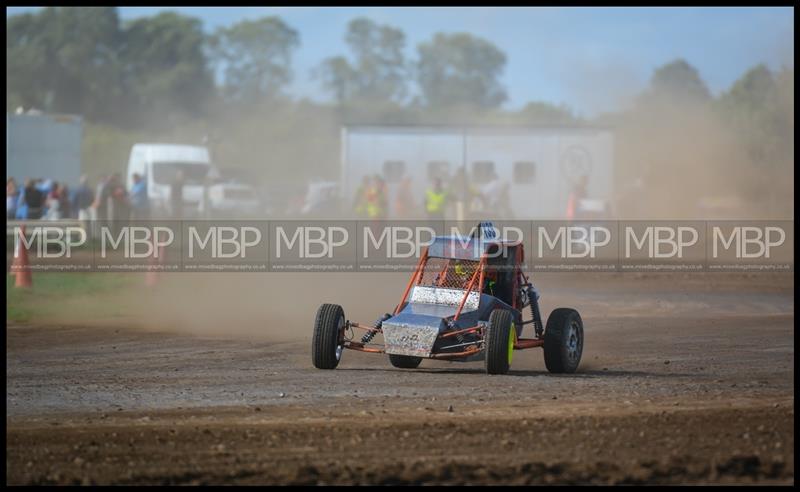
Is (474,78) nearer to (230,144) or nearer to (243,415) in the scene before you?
(230,144)

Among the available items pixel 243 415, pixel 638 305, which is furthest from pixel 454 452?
pixel 638 305

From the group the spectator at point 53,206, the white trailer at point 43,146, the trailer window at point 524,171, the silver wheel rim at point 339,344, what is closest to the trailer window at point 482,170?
the trailer window at point 524,171

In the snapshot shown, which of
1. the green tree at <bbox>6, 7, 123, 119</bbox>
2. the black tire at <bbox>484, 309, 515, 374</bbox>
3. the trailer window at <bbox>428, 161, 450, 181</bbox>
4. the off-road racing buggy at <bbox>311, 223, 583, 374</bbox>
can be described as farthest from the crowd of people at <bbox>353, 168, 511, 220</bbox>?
the green tree at <bbox>6, 7, 123, 119</bbox>

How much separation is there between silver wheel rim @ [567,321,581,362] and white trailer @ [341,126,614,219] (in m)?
24.9

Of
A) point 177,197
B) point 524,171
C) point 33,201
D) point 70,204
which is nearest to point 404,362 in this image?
point 33,201

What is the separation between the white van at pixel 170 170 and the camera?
42.0m

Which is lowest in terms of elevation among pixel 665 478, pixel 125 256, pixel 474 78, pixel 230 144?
pixel 665 478

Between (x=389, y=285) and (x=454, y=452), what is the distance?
12.9m

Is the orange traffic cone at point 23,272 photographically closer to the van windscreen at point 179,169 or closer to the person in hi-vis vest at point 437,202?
the person in hi-vis vest at point 437,202

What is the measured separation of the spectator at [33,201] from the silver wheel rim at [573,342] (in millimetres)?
21645

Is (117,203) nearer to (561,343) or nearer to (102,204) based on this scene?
(102,204)

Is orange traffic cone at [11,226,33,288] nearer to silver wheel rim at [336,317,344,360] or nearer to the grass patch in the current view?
the grass patch

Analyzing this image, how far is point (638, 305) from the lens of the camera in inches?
715

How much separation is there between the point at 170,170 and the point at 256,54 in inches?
3186
